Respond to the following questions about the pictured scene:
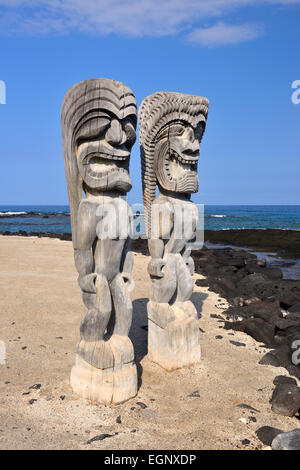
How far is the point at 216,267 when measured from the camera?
1163 cm

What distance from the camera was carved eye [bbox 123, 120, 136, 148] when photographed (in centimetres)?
372

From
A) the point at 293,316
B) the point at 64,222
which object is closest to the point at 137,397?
the point at 293,316

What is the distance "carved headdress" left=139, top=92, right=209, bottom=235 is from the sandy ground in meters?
1.82

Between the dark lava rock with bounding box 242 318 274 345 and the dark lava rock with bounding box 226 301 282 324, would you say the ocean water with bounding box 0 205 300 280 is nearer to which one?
the dark lava rock with bounding box 226 301 282 324

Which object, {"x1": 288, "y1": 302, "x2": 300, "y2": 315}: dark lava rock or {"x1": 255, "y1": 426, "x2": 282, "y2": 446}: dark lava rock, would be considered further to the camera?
{"x1": 288, "y1": 302, "x2": 300, "y2": 315}: dark lava rock

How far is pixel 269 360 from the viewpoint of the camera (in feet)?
15.7

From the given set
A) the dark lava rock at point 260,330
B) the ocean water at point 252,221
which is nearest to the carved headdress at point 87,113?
the dark lava rock at point 260,330

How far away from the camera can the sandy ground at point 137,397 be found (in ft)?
10.5

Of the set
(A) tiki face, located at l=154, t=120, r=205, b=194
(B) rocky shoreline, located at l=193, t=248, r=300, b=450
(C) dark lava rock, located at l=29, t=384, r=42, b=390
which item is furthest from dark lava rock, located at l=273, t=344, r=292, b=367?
(C) dark lava rock, located at l=29, t=384, r=42, b=390

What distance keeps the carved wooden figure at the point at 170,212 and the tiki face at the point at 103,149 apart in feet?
2.46

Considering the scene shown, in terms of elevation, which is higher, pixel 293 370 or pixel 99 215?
pixel 99 215

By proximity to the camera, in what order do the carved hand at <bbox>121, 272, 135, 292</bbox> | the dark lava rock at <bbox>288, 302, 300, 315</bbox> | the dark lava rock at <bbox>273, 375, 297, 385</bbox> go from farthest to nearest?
the dark lava rock at <bbox>288, 302, 300, 315</bbox>
the dark lava rock at <bbox>273, 375, 297, 385</bbox>
the carved hand at <bbox>121, 272, 135, 292</bbox>

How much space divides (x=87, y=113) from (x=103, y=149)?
1.14 feet

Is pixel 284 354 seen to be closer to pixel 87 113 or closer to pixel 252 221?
pixel 87 113
